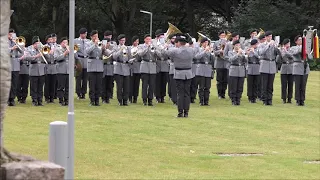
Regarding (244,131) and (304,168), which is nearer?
(304,168)

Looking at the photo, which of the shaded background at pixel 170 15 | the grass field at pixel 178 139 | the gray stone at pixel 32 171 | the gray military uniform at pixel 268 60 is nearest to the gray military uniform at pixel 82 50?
the grass field at pixel 178 139

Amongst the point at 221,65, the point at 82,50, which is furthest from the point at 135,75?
the point at 221,65

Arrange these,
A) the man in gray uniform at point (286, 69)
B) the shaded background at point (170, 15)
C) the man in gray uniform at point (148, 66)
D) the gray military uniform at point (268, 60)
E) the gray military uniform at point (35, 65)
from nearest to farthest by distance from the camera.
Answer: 1. the gray military uniform at point (35, 65)
2. the man in gray uniform at point (148, 66)
3. the gray military uniform at point (268, 60)
4. the man in gray uniform at point (286, 69)
5. the shaded background at point (170, 15)

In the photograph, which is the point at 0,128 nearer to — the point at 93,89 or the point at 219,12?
the point at 93,89

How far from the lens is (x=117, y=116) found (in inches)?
866

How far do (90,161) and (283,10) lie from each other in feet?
166

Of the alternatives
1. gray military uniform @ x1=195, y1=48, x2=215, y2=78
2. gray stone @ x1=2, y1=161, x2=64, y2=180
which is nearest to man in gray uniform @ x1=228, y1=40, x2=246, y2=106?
gray military uniform @ x1=195, y1=48, x2=215, y2=78

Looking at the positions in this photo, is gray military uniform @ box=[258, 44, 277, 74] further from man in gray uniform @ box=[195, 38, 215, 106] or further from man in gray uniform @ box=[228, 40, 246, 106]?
man in gray uniform @ box=[195, 38, 215, 106]

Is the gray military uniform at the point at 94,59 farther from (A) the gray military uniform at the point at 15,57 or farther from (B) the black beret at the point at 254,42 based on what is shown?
(B) the black beret at the point at 254,42

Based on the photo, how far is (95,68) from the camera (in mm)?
25344

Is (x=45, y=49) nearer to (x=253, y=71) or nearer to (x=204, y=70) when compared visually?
(x=204, y=70)

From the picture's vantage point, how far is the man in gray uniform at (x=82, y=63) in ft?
86.4

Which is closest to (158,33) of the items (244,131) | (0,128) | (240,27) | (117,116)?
(117,116)

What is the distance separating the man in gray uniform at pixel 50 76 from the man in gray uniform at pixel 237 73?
5.19m
